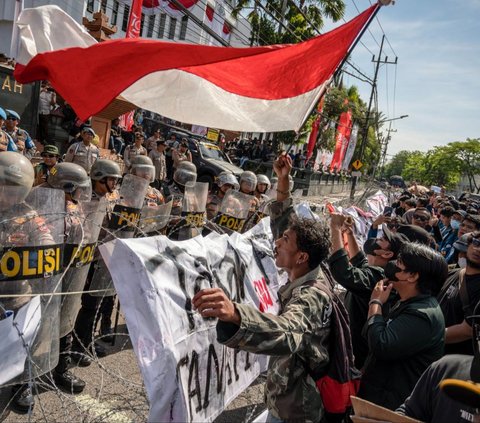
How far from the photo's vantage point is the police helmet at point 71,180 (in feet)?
12.9

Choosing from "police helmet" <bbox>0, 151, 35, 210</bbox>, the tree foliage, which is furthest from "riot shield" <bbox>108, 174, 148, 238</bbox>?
the tree foliage

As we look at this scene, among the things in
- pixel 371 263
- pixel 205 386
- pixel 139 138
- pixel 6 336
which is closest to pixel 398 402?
pixel 205 386

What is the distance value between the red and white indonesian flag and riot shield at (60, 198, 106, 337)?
0.96 meters

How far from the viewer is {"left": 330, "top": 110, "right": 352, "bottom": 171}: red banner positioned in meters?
27.7

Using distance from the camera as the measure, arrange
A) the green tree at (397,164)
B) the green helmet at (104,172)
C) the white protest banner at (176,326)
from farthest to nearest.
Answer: the green tree at (397,164)
the green helmet at (104,172)
the white protest banner at (176,326)

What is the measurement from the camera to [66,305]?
3.23 m

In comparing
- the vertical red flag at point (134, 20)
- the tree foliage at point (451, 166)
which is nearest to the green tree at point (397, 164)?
the tree foliage at point (451, 166)

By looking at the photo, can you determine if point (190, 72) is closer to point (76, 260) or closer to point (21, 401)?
point (76, 260)

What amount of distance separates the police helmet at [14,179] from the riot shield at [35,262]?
0.51ft

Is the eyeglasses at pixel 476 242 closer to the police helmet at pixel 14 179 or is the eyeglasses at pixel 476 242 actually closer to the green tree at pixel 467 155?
the police helmet at pixel 14 179

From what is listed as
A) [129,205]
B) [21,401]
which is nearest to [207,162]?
[129,205]

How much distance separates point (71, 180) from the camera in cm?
395

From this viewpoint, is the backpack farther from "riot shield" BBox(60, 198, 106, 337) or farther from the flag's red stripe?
the flag's red stripe

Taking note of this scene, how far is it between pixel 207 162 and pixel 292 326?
598 inches
